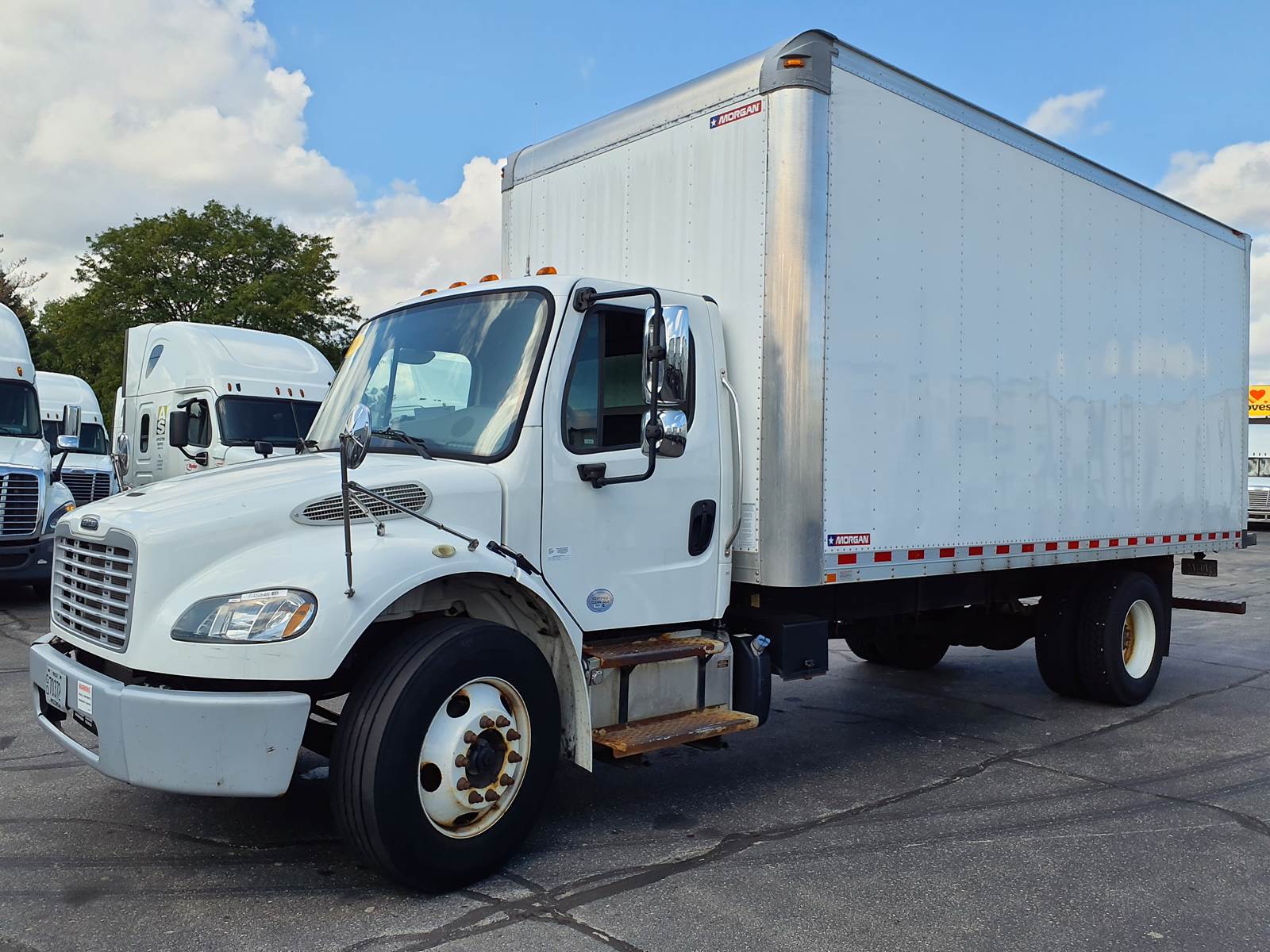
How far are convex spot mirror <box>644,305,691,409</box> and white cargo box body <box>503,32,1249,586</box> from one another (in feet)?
2.95

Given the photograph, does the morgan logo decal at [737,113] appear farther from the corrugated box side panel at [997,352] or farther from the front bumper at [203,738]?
the front bumper at [203,738]

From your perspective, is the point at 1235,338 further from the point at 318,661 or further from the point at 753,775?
the point at 318,661

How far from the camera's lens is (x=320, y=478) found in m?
4.37

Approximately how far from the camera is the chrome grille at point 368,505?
416cm

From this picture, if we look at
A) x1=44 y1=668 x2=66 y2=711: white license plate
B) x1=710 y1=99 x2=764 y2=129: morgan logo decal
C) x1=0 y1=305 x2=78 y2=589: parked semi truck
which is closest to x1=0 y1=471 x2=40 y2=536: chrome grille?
x1=0 y1=305 x2=78 y2=589: parked semi truck

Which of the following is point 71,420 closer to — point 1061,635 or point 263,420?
point 263,420

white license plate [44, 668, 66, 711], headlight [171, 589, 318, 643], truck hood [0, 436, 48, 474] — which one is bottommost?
white license plate [44, 668, 66, 711]

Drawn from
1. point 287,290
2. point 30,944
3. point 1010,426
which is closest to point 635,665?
point 30,944

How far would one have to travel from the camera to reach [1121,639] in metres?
7.88

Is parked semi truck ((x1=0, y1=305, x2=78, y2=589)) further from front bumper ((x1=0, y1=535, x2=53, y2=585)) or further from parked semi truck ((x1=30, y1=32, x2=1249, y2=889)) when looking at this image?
parked semi truck ((x1=30, y1=32, x2=1249, y2=889))

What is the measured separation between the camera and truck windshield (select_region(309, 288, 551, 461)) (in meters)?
4.69

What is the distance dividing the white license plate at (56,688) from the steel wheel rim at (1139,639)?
711 centimetres

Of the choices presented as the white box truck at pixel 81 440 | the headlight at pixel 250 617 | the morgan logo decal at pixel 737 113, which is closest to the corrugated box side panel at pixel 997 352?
the morgan logo decal at pixel 737 113

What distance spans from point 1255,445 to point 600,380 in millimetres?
31630
